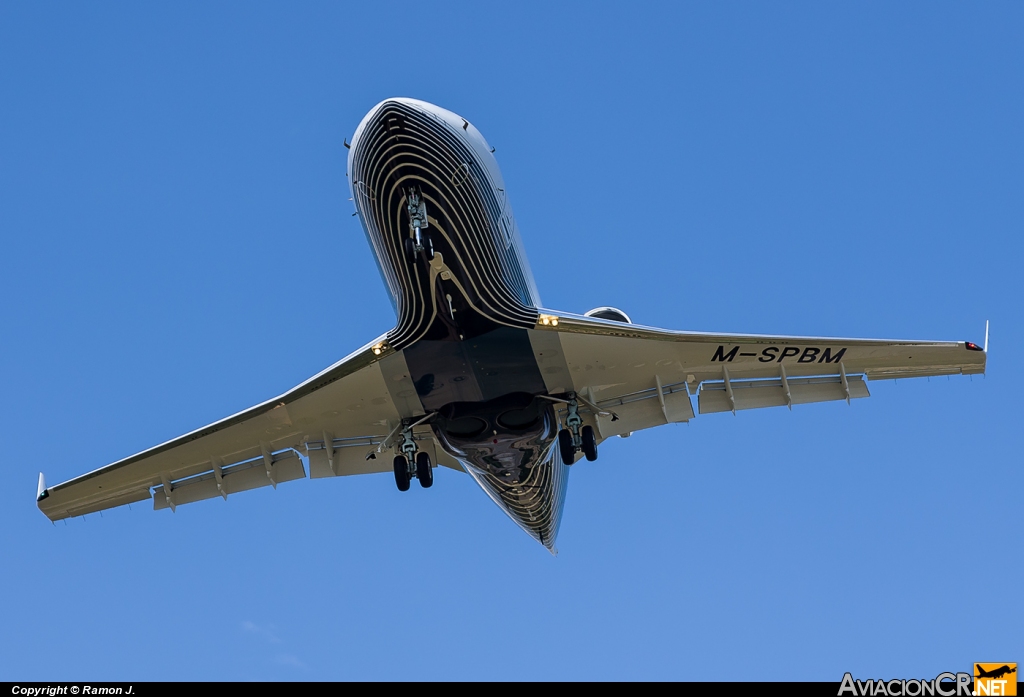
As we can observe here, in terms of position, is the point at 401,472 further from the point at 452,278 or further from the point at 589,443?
the point at 452,278

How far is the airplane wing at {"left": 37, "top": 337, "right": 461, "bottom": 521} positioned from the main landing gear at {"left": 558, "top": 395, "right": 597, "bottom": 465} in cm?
380

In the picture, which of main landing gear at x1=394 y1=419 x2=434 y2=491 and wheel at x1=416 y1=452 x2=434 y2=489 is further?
wheel at x1=416 y1=452 x2=434 y2=489

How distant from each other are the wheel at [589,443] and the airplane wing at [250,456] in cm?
424

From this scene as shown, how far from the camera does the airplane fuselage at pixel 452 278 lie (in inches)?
1009

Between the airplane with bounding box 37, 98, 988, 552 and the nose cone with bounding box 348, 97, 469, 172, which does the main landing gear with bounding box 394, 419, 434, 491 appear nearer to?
the airplane with bounding box 37, 98, 988, 552

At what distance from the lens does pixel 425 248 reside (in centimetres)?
2616

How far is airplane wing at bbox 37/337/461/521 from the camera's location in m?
30.9

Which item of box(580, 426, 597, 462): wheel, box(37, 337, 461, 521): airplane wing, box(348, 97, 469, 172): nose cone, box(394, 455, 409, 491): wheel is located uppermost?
box(348, 97, 469, 172): nose cone

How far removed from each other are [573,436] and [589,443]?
436 millimetres

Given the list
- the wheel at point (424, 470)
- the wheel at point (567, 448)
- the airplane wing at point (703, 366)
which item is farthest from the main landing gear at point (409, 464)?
the airplane wing at point (703, 366)

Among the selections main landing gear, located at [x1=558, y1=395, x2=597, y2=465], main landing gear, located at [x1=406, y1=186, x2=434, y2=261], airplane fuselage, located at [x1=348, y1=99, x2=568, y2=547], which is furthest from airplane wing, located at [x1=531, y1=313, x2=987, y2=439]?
main landing gear, located at [x1=406, y1=186, x2=434, y2=261]

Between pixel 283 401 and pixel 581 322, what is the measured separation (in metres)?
7.83

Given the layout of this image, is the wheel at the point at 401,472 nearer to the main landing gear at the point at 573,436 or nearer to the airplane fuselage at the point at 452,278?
the airplane fuselage at the point at 452,278

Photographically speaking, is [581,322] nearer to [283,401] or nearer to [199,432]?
[283,401]
